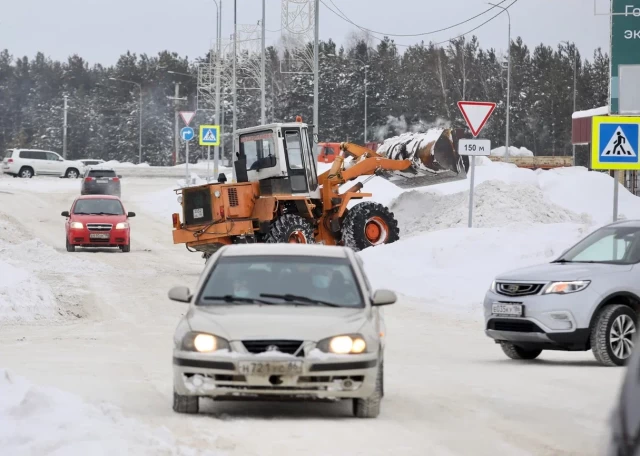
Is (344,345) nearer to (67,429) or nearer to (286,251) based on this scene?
(286,251)

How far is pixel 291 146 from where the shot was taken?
995 inches

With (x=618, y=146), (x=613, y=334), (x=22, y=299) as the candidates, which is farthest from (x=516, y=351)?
(x=22, y=299)

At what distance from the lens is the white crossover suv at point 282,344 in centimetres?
846

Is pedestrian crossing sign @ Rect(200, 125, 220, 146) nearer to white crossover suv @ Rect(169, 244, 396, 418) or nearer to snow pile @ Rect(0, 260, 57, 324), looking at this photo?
snow pile @ Rect(0, 260, 57, 324)

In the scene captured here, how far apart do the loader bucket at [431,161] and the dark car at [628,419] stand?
85.6 feet

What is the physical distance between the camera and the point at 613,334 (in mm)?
12555

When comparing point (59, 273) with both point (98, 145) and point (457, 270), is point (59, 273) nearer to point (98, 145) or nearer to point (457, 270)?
point (457, 270)

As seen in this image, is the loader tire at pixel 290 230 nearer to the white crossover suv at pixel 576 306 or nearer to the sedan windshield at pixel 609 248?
the sedan windshield at pixel 609 248

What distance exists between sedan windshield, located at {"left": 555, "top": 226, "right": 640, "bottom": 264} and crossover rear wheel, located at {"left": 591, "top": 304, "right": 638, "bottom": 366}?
0.64 meters

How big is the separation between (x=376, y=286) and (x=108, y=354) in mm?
8382

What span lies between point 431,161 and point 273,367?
865 inches

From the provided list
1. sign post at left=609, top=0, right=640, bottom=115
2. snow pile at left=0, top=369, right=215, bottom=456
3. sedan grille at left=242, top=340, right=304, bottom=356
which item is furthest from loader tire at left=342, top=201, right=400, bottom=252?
snow pile at left=0, top=369, right=215, bottom=456

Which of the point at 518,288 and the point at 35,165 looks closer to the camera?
the point at 518,288

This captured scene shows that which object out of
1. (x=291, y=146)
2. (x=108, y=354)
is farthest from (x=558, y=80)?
(x=108, y=354)
